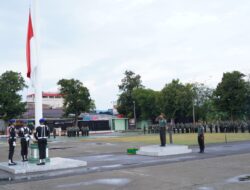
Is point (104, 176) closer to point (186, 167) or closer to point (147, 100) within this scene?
point (186, 167)

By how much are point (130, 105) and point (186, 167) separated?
74.0 m

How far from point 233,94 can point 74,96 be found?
2806cm

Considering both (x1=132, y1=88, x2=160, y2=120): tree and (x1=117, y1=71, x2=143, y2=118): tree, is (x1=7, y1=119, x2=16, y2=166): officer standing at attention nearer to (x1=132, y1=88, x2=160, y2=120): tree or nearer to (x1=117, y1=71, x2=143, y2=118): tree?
(x1=132, y1=88, x2=160, y2=120): tree

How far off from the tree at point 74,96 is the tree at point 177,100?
1531cm

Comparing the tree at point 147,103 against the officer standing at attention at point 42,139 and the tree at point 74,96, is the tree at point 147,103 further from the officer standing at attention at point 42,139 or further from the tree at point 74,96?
the officer standing at attention at point 42,139

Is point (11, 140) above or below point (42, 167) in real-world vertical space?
above

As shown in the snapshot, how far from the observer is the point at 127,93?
90375 mm

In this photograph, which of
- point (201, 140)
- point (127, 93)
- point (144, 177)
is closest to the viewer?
point (144, 177)

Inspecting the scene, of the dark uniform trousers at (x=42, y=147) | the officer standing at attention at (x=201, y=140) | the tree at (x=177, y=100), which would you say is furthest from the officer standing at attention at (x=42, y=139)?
the tree at (x=177, y=100)

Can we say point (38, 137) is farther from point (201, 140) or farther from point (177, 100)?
point (177, 100)

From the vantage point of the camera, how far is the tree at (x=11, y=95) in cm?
6303

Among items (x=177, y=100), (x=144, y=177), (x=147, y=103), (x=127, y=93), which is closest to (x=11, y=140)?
(x=144, y=177)

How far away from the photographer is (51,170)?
532 inches

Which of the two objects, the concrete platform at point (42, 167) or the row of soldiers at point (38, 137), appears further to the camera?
the row of soldiers at point (38, 137)
